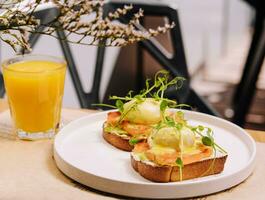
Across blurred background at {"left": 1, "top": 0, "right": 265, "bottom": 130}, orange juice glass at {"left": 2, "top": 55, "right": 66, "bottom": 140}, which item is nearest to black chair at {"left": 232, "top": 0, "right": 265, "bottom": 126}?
blurred background at {"left": 1, "top": 0, "right": 265, "bottom": 130}

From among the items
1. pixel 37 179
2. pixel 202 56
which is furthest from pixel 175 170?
pixel 202 56

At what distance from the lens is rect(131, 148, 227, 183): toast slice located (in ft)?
2.86

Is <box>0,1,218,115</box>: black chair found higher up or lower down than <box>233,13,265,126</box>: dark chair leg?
higher up

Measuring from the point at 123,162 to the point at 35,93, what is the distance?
258mm

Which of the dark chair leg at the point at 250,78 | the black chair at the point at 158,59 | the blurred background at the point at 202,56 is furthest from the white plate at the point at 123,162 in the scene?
the dark chair leg at the point at 250,78

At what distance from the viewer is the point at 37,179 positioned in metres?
0.93

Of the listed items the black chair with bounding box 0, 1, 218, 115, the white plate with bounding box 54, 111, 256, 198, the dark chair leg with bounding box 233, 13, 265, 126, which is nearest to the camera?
the white plate with bounding box 54, 111, 256, 198

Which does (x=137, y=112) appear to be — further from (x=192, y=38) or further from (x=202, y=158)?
(x=192, y=38)

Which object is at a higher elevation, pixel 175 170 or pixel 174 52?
pixel 175 170

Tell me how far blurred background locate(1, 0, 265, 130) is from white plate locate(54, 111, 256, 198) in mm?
1065

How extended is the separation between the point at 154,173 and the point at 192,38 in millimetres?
3484

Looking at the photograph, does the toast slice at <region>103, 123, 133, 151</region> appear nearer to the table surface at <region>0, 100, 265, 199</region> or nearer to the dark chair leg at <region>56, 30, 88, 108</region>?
the table surface at <region>0, 100, 265, 199</region>

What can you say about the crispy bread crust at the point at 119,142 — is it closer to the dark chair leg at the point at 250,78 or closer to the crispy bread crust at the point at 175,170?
the crispy bread crust at the point at 175,170

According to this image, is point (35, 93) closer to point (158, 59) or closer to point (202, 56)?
point (158, 59)
